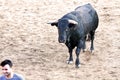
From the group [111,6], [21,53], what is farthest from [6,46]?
[111,6]

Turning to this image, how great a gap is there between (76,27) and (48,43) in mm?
2110

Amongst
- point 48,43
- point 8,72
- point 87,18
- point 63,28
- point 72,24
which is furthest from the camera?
point 48,43

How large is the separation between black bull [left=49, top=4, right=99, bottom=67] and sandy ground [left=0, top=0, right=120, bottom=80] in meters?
0.48

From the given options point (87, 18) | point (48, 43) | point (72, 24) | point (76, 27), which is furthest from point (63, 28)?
point (48, 43)

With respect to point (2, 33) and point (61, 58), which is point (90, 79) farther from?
point (2, 33)

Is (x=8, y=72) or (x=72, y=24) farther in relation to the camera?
(x=72, y=24)

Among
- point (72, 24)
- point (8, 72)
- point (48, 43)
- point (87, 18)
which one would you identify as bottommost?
point (48, 43)

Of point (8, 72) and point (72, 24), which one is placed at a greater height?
point (8, 72)

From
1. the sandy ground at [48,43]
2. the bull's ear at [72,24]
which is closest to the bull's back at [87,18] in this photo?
the bull's ear at [72,24]

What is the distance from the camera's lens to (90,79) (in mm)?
9977

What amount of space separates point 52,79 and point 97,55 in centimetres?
199

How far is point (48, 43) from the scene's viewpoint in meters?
12.5

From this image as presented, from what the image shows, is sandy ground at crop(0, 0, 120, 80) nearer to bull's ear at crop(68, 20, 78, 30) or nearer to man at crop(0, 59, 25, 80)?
bull's ear at crop(68, 20, 78, 30)

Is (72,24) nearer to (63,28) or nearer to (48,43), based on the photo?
(63,28)
